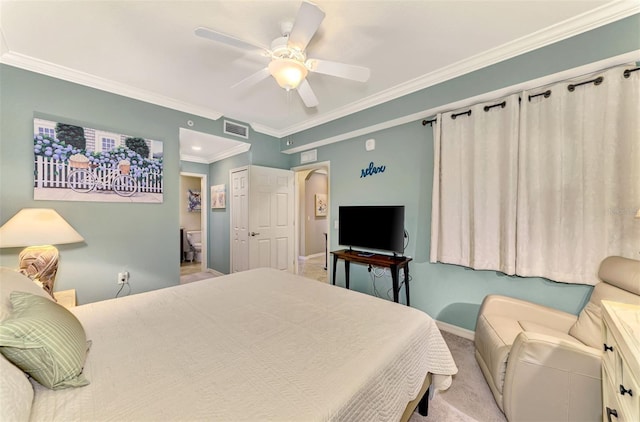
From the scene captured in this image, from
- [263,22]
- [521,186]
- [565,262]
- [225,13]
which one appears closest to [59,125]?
[225,13]

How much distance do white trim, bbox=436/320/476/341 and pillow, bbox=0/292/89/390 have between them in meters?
2.89

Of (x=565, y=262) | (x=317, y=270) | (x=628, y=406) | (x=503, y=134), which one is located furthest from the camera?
(x=317, y=270)

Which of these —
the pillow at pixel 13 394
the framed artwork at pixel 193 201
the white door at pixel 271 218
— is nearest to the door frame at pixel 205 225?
the framed artwork at pixel 193 201

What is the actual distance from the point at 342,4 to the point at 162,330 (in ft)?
7.51

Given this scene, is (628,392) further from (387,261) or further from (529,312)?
(387,261)

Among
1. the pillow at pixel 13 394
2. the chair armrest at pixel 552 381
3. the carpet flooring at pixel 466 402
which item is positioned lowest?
the carpet flooring at pixel 466 402

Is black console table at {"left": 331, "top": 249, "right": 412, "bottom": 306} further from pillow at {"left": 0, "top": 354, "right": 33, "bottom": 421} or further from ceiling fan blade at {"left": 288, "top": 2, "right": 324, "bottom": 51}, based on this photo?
pillow at {"left": 0, "top": 354, "right": 33, "bottom": 421}

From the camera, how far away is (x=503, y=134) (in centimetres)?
219

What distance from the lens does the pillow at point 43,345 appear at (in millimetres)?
784

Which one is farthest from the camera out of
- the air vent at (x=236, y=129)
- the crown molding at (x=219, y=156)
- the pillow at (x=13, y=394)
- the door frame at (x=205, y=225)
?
the door frame at (x=205, y=225)

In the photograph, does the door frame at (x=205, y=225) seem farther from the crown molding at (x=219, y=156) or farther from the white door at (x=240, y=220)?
the white door at (x=240, y=220)

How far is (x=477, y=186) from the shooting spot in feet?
7.58

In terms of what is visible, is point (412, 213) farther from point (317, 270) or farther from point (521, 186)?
point (317, 270)

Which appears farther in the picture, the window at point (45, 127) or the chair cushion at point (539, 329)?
the window at point (45, 127)
